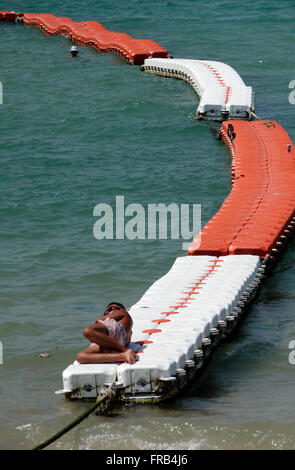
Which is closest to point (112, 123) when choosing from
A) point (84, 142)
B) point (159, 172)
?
point (84, 142)

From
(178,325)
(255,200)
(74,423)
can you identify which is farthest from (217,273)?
(74,423)

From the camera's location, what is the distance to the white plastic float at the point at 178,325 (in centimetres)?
1948

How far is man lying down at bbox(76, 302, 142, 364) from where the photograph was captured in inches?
779

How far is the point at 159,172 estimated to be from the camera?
141 ft

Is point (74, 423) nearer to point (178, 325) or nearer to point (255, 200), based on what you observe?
point (178, 325)

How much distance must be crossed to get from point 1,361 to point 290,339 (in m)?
7.76

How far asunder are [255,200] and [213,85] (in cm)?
2150

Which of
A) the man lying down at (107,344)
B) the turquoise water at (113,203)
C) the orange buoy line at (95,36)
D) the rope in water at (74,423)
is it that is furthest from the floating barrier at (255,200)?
the orange buoy line at (95,36)

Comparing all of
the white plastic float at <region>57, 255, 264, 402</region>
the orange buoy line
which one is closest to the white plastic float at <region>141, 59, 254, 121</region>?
the orange buoy line

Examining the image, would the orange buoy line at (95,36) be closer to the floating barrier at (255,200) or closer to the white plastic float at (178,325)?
the floating barrier at (255,200)

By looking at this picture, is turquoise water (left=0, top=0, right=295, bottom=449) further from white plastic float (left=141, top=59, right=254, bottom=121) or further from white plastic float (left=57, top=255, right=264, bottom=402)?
white plastic float (left=141, top=59, right=254, bottom=121)

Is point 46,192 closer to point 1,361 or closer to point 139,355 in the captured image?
point 1,361

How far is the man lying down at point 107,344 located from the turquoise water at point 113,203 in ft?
→ 3.76

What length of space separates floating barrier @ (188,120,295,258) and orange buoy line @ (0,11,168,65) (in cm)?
2003
